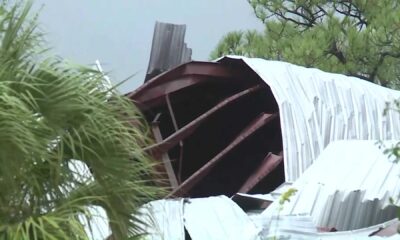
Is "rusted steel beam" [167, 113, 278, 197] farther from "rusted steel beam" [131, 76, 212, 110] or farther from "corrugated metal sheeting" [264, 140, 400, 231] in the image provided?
"corrugated metal sheeting" [264, 140, 400, 231]

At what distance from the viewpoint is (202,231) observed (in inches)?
355

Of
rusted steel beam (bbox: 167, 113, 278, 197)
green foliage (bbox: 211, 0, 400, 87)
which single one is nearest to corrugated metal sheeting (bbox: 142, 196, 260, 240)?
rusted steel beam (bbox: 167, 113, 278, 197)

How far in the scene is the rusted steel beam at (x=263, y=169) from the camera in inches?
484

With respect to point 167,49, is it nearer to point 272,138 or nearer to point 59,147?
point 272,138

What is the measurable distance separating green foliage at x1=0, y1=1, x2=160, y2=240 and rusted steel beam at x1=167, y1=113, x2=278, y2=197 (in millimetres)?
7052

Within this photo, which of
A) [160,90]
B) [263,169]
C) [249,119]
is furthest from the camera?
[249,119]

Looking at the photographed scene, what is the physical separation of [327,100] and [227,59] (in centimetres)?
170

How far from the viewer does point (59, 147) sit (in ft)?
15.8

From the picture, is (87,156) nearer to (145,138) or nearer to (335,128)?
(145,138)

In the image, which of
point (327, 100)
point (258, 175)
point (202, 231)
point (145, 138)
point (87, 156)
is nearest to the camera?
point (87, 156)

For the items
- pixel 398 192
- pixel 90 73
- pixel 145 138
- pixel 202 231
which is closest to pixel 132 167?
pixel 145 138

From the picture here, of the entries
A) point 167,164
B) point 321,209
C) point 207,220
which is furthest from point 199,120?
point 207,220

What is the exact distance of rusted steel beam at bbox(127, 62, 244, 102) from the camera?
12516 millimetres

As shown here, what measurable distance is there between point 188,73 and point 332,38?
29.6ft
